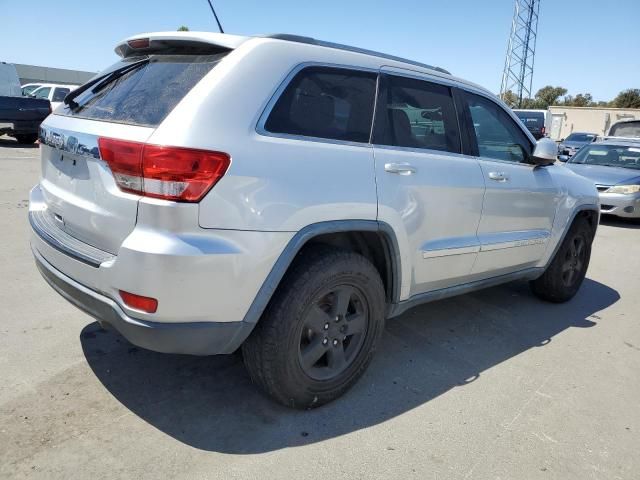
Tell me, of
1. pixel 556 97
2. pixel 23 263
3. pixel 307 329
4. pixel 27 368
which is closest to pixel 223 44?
pixel 307 329

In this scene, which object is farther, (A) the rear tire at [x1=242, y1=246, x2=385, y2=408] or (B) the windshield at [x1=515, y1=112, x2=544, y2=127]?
(B) the windshield at [x1=515, y1=112, x2=544, y2=127]

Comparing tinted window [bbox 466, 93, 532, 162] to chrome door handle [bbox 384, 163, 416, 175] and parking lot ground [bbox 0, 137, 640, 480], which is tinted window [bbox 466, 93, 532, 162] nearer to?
chrome door handle [bbox 384, 163, 416, 175]

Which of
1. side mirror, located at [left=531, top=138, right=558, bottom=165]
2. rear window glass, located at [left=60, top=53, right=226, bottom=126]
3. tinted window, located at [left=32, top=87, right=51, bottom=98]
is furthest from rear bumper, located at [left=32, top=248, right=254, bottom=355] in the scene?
tinted window, located at [left=32, top=87, right=51, bottom=98]

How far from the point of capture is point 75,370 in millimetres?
2965

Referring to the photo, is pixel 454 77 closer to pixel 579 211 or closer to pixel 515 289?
pixel 579 211

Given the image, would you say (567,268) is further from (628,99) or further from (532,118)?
(628,99)

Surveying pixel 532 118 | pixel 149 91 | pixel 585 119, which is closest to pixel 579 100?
pixel 585 119

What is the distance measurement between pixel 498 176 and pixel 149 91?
239cm

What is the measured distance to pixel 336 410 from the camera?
281 centimetres

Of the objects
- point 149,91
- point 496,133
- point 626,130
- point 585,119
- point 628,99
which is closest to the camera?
point 149,91

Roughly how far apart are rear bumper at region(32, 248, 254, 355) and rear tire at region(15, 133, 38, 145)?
44.4ft

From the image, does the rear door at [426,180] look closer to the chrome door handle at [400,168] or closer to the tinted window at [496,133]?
the chrome door handle at [400,168]

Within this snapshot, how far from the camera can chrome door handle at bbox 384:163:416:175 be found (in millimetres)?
2829

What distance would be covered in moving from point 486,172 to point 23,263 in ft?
13.1
